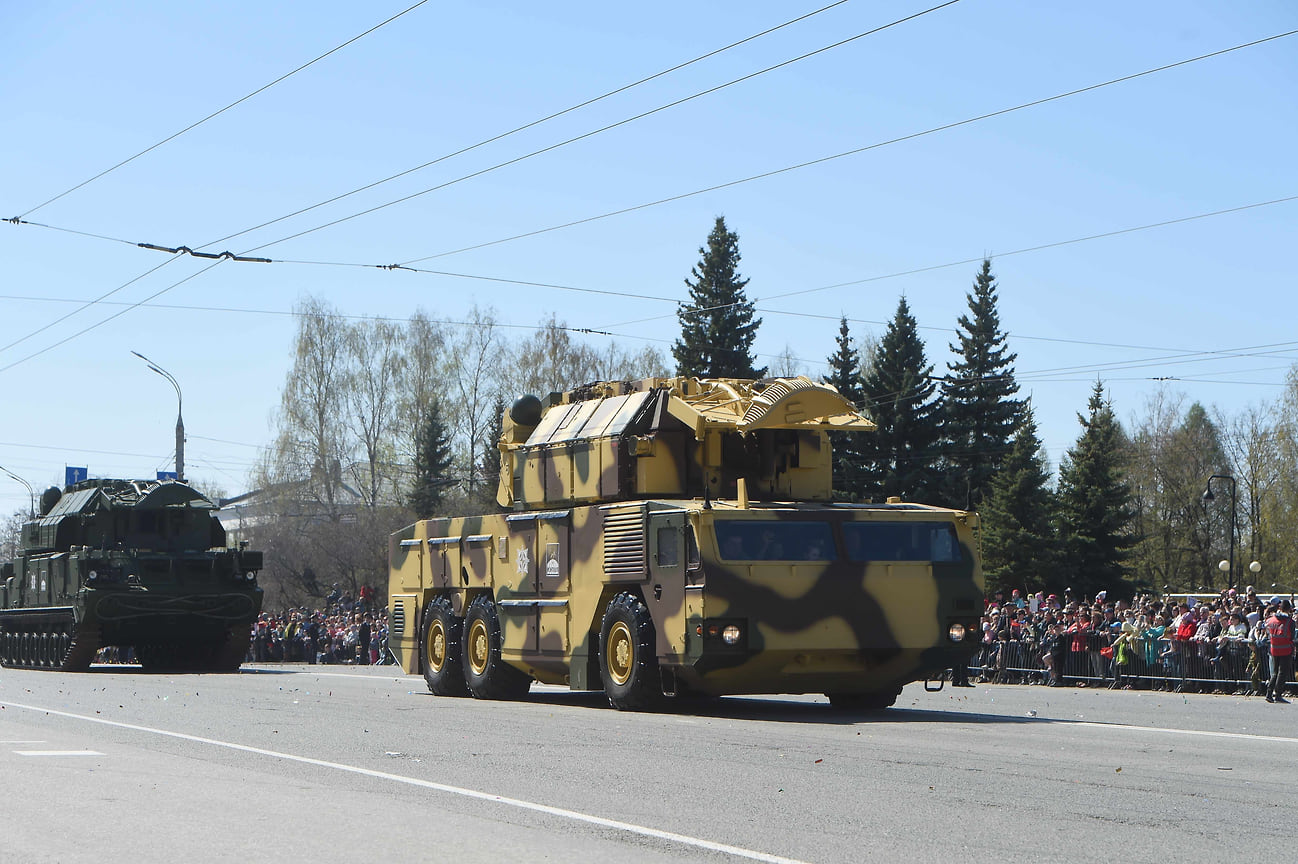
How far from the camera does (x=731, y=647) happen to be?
607 inches

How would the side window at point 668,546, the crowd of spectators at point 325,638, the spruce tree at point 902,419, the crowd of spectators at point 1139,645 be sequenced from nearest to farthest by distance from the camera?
1. the side window at point 668,546
2. the crowd of spectators at point 1139,645
3. the crowd of spectators at point 325,638
4. the spruce tree at point 902,419

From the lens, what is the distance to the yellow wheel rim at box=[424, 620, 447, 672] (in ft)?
67.6

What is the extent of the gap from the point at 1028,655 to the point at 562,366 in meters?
33.6

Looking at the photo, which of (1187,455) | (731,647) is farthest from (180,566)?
(1187,455)

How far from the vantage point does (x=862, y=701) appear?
17.7 metres

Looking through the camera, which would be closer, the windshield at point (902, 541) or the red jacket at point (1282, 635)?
the windshield at point (902, 541)

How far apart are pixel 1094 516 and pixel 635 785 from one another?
4012cm

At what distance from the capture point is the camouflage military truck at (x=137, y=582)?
30531mm

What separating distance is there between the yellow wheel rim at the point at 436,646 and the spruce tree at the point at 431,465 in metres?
40.4

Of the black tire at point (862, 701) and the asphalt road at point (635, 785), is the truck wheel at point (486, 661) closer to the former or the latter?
the asphalt road at point (635, 785)

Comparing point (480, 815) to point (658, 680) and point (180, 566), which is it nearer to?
point (658, 680)

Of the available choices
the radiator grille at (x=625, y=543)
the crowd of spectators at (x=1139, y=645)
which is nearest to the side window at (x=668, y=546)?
the radiator grille at (x=625, y=543)

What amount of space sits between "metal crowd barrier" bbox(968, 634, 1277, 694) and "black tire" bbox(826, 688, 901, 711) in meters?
8.04

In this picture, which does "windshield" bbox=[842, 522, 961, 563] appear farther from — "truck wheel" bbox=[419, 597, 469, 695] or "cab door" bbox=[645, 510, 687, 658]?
"truck wheel" bbox=[419, 597, 469, 695]
